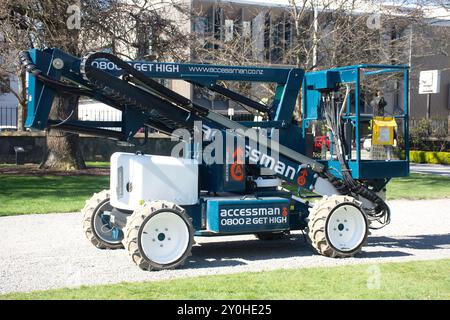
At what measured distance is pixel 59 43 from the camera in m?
21.5

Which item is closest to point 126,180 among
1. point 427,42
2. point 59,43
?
point 59,43

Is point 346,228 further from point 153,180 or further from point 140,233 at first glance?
point 140,233

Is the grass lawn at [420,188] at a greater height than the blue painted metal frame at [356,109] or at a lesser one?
lesser

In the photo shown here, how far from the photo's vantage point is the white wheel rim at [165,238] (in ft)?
30.5

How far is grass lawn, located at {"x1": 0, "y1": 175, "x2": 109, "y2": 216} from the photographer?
15.8 m

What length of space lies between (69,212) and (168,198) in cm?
598

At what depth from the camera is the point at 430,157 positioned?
39000mm

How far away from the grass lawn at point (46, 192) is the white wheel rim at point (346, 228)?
7202mm

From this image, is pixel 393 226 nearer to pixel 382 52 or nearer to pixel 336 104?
pixel 336 104

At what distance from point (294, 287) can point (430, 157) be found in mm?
32707

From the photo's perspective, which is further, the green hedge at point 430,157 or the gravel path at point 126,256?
the green hedge at point 430,157

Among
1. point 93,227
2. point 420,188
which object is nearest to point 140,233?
point 93,227

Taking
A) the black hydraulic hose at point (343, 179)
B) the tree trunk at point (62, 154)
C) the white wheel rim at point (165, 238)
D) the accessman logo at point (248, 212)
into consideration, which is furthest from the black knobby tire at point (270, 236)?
the tree trunk at point (62, 154)

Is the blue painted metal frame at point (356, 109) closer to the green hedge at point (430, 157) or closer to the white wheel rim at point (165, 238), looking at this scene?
the white wheel rim at point (165, 238)
